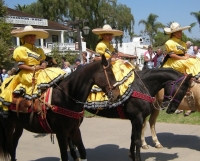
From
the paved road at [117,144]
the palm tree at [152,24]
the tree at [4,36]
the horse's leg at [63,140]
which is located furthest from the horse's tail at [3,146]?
the palm tree at [152,24]

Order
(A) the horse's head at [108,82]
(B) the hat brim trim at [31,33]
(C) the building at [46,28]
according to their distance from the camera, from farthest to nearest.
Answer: (C) the building at [46,28] → (B) the hat brim trim at [31,33] → (A) the horse's head at [108,82]

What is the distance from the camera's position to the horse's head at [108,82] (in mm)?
4406

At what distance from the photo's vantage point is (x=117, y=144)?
7359 mm

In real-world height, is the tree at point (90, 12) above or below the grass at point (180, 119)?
above

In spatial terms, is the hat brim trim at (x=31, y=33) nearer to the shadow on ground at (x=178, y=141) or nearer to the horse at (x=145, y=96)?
the horse at (x=145, y=96)

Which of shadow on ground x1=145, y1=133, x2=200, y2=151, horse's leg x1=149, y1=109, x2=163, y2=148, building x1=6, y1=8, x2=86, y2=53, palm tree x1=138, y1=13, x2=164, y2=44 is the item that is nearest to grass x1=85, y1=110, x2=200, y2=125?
shadow on ground x1=145, y1=133, x2=200, y2=151

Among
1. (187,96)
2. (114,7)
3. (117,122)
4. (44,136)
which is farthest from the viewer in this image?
(114,7)

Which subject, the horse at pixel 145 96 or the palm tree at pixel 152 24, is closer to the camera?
the horse at pixel 145 96

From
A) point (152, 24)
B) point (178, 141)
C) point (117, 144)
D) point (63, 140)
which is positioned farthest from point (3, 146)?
point (152, 24)

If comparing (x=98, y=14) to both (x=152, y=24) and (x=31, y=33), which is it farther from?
(x=31, y=33)

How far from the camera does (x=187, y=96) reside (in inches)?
246

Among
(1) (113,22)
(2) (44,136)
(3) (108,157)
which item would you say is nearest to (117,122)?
(2) (44,136)

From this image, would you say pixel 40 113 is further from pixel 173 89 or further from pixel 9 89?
pixel 173 89

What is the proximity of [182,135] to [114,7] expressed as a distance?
36.1m
